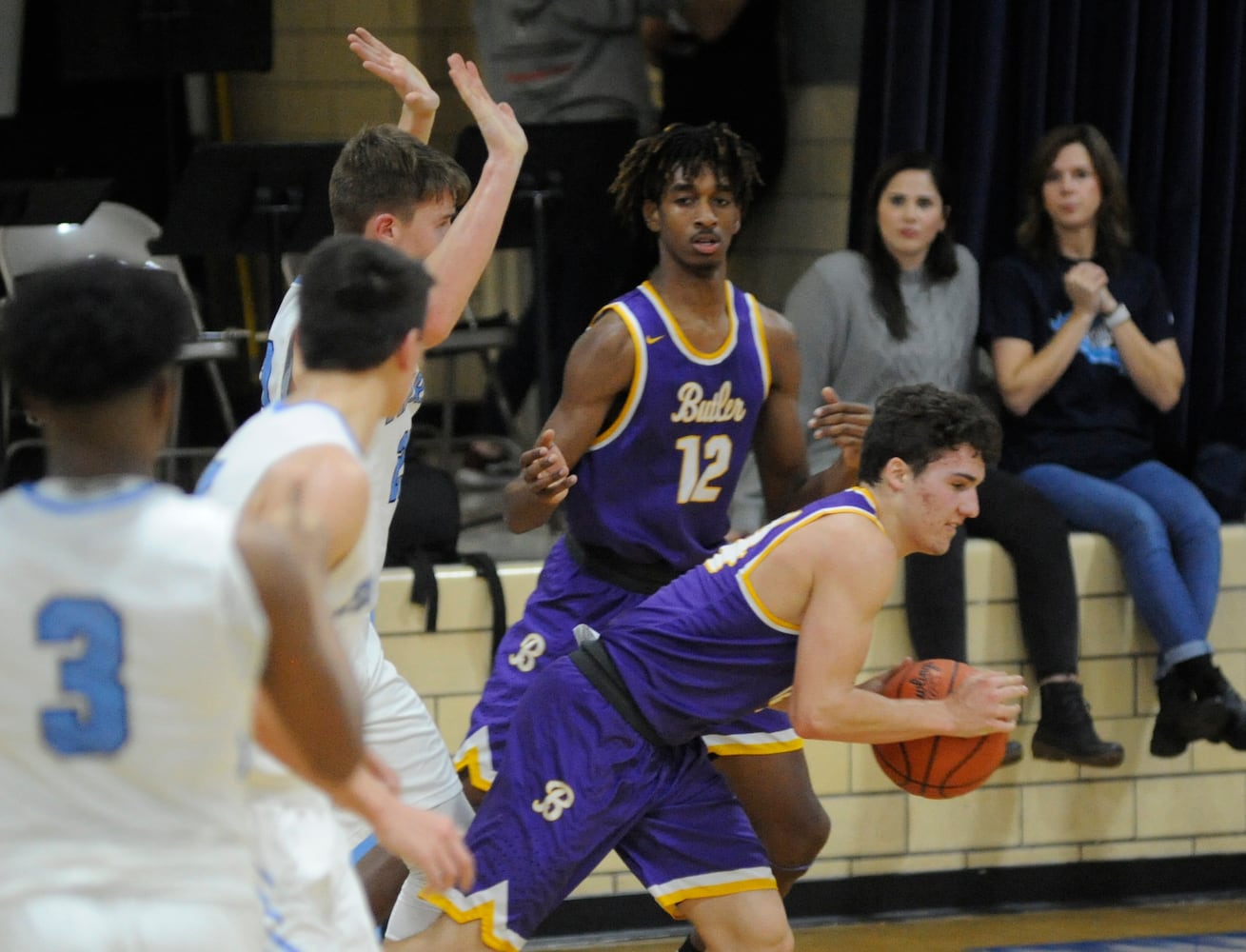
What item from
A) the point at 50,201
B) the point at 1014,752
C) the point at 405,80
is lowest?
the point at 1014,752

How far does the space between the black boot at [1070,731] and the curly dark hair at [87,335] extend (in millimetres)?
3378

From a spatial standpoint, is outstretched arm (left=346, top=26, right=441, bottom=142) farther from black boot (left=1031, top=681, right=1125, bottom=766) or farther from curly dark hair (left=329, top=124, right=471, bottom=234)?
black boot (left=1031, top=681, right=1125, bottom=766)

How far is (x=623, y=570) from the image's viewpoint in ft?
13.4

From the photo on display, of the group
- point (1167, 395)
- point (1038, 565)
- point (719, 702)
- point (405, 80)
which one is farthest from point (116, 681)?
point (1167, 395)

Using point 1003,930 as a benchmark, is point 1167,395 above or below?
above

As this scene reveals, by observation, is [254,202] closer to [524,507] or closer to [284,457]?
[524,507]

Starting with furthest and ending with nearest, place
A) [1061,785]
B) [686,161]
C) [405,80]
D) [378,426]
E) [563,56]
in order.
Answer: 1. [563,56]
2. [1061,785]
3. [686,161]
4. [405,80]
5. [378,426]

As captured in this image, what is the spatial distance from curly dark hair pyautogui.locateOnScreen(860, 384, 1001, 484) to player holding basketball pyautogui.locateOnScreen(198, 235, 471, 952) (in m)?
1.16

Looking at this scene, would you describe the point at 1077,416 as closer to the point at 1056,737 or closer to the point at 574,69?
the point at 1056,737

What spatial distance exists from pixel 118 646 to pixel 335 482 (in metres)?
0.43

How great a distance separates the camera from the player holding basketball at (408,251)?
3.36 m

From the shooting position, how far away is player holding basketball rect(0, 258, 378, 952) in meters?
1.97

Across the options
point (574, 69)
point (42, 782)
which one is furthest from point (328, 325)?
point (574, 69)

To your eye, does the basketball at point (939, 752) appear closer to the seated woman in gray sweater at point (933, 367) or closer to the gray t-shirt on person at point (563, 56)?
the seated woman in gray sweater at point (933, 367)
